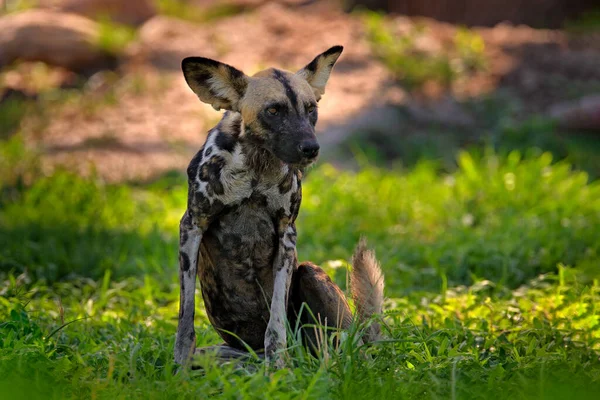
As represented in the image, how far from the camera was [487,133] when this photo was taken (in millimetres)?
8477

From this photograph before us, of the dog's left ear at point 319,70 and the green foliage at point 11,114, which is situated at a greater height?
the dog's left ear at point 319,70

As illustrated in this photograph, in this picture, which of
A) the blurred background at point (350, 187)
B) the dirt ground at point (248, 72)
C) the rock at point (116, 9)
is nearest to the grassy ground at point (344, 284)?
Answer: the blurred background at point (350, 187)

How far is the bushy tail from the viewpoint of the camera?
3623 millimetres

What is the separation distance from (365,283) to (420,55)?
20.5ft

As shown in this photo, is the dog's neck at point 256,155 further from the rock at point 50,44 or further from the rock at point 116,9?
the rock at point 116,9

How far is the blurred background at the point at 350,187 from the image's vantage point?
329cm

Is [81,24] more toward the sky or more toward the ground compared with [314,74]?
more toward the sky

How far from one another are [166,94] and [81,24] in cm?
190

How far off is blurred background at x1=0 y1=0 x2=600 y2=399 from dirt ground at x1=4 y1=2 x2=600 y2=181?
0.03 m

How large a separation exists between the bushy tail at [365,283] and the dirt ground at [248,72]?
155 inches

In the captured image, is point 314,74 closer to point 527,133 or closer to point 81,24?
point 527,133

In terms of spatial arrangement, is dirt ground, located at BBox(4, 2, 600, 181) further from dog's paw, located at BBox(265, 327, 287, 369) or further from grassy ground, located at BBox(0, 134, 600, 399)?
dog's paw, located at BBox(265, 327, 287, 369)

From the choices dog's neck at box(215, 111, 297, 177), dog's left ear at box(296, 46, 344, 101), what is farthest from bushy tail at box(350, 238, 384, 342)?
dog's left ear at box(296, 46, 344, 101)

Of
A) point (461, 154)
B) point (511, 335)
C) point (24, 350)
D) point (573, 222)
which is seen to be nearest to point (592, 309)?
point (511, 335)
